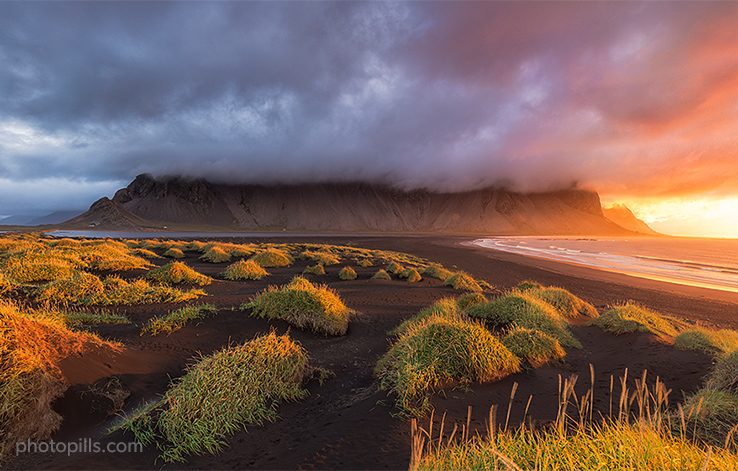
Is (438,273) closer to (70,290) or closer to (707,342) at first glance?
(707,342)

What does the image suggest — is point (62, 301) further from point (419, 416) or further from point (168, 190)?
point (168, 190)

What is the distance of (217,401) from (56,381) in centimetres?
227

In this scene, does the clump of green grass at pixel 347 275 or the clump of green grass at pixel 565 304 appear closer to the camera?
the clump of green grass at pixel 565 304

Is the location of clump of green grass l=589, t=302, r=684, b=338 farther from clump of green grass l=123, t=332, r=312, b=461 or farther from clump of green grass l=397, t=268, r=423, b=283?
clump of green grass l=397, t=268, r=423, b=283

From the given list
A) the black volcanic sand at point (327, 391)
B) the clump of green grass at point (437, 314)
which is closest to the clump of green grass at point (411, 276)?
the black volcanic sand at point (327, 391)

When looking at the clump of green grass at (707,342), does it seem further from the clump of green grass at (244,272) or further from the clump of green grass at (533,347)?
the clump of green grass at (244,272)

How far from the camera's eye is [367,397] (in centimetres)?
501

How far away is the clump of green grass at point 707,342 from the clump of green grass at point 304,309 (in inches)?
326

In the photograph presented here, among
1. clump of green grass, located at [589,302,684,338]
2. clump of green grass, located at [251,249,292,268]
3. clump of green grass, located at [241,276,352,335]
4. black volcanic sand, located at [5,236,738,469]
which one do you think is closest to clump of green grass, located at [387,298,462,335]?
black volcanic sand, located at [5,236,738,469]

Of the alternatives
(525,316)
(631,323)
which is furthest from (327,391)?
(631,323)

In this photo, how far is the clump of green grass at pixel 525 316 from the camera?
314 inches

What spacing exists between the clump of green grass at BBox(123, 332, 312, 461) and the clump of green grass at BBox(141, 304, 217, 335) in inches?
129

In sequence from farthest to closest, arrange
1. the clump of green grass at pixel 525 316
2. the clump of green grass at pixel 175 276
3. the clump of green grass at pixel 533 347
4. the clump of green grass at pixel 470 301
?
the clump of green grass at pixel 175 276 → the clump of green grass at pixel 470 301 → the clump of green grass at pixel 525 316 → the clump of green grass at pixel 533 347

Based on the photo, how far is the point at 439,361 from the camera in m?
5.25
